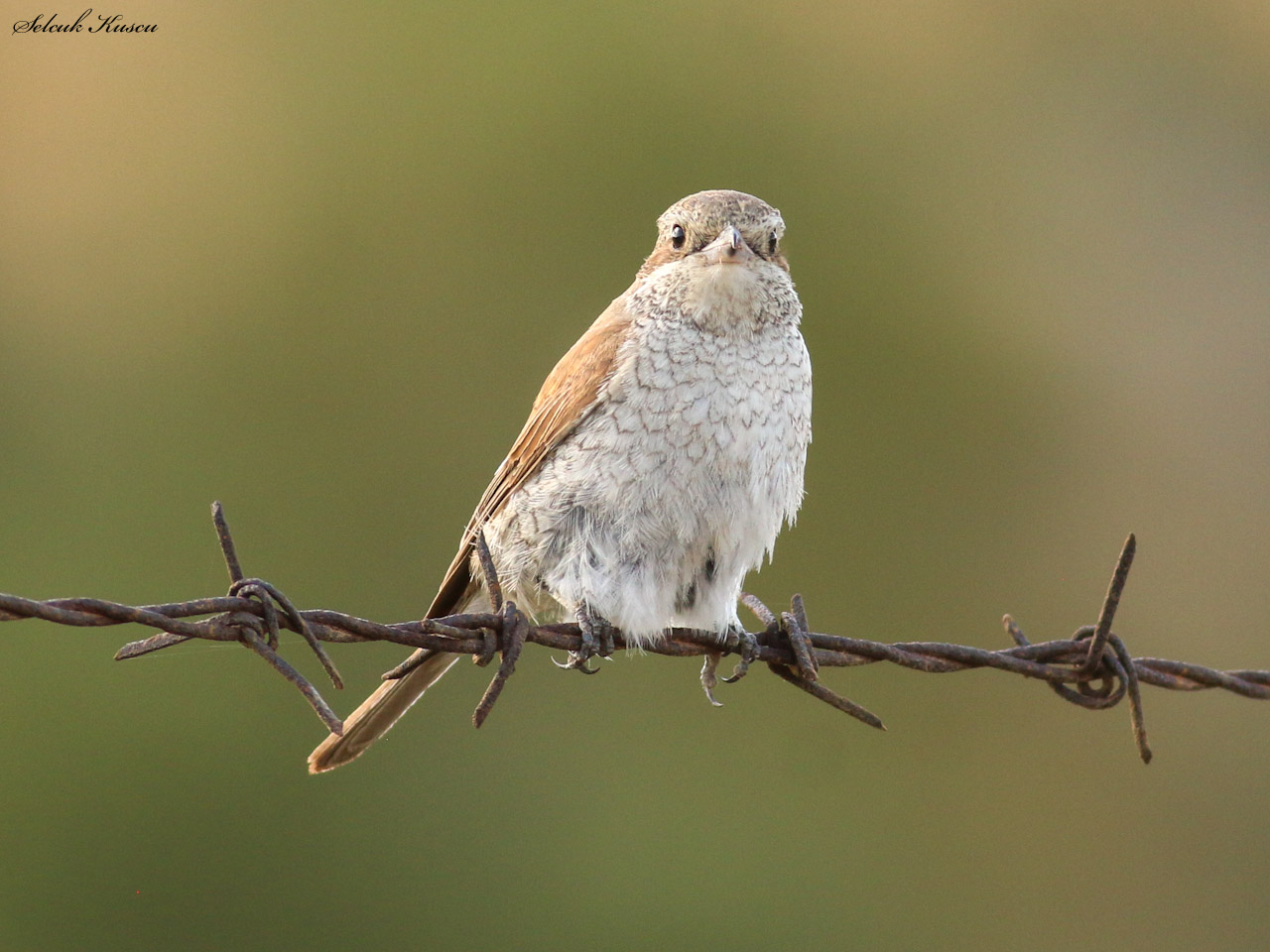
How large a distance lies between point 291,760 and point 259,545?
47.4 inches

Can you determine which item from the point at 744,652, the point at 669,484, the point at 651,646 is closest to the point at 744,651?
the point at 744,652

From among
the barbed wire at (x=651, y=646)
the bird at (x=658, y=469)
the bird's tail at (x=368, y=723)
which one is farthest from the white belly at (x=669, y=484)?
the bird's tail at (x=368, y=723)

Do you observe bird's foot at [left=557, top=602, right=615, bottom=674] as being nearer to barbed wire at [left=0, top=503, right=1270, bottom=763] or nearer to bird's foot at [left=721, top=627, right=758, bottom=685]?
barbed wire at [left=0, top=503, right=1270, bottom=763]

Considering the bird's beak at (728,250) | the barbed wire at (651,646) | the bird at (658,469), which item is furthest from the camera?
the bird's beak at (728,250)

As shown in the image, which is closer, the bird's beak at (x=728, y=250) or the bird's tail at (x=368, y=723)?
the bird's tail at (x=368, y=723)

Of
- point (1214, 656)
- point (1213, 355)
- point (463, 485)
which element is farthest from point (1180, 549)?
point (463, 485)

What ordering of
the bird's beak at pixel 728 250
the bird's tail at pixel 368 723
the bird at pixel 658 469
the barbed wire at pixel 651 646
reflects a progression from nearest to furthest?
the barbed wire at pixel 651 646, the bird's tail at pixel 368 723, the bird at pixel 658 469, the bird's beak at pixel 728 250

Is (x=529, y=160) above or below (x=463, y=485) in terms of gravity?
above

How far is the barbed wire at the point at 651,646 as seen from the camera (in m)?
2.50

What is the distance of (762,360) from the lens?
4.07 m

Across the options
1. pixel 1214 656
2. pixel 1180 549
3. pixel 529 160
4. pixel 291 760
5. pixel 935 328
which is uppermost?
pixel 529 160

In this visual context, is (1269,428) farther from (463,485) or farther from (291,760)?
(291,760)

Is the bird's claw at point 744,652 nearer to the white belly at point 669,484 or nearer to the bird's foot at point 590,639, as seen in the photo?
the white belly at point 669,484

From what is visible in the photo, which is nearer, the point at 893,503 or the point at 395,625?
the point at 395,625
